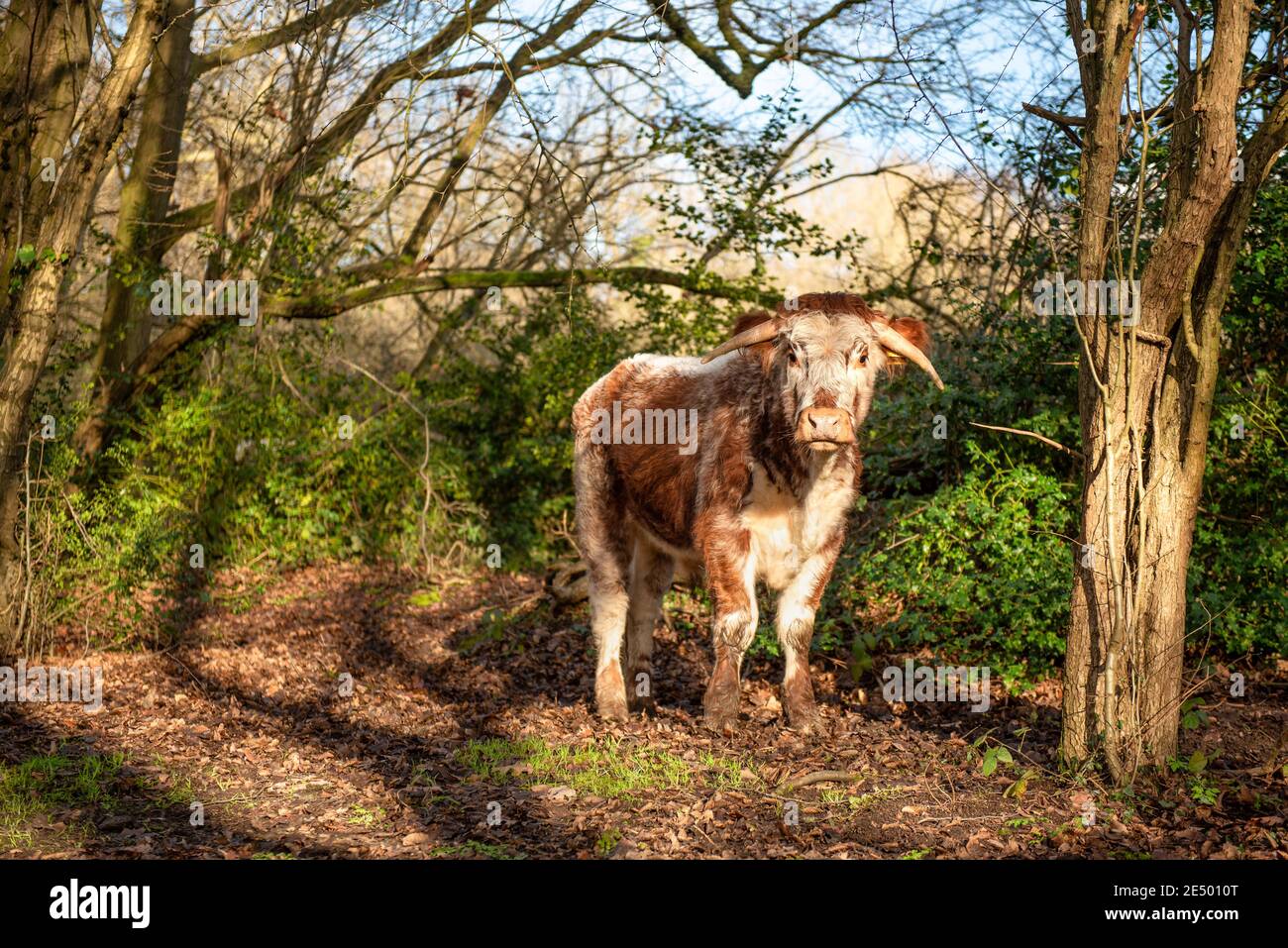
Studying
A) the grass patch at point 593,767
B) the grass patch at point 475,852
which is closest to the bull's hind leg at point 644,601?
the grass patch at point 593,767

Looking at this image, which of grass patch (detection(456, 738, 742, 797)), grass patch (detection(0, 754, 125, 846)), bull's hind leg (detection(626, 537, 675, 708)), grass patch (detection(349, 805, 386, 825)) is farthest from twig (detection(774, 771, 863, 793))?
grass patch (detection(0, 754, 125, 846))

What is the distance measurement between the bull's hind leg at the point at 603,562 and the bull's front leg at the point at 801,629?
1.21 metres

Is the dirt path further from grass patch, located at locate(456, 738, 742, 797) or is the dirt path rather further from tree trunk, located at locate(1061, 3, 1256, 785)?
tree trunk, located at locate(1061, 3, 1256, 785)

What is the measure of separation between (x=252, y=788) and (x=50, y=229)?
15.7 feet

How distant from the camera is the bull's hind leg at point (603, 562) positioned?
7906mm

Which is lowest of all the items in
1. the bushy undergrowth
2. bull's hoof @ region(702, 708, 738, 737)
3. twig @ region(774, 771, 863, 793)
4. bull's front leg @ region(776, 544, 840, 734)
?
twig @ region(774, 771, 863, 793)

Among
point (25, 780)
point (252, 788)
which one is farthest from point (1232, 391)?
point (25, 780)

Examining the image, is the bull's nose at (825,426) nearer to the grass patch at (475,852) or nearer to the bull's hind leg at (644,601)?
the bull's hind leg at (644,601)

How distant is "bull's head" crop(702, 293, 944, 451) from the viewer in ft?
21.0

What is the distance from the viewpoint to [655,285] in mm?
13828

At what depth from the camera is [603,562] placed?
8.24m

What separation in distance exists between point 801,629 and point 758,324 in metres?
1.78

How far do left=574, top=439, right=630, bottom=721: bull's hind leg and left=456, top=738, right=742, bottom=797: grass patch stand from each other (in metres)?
0.85

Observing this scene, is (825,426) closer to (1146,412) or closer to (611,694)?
(1146,412)
